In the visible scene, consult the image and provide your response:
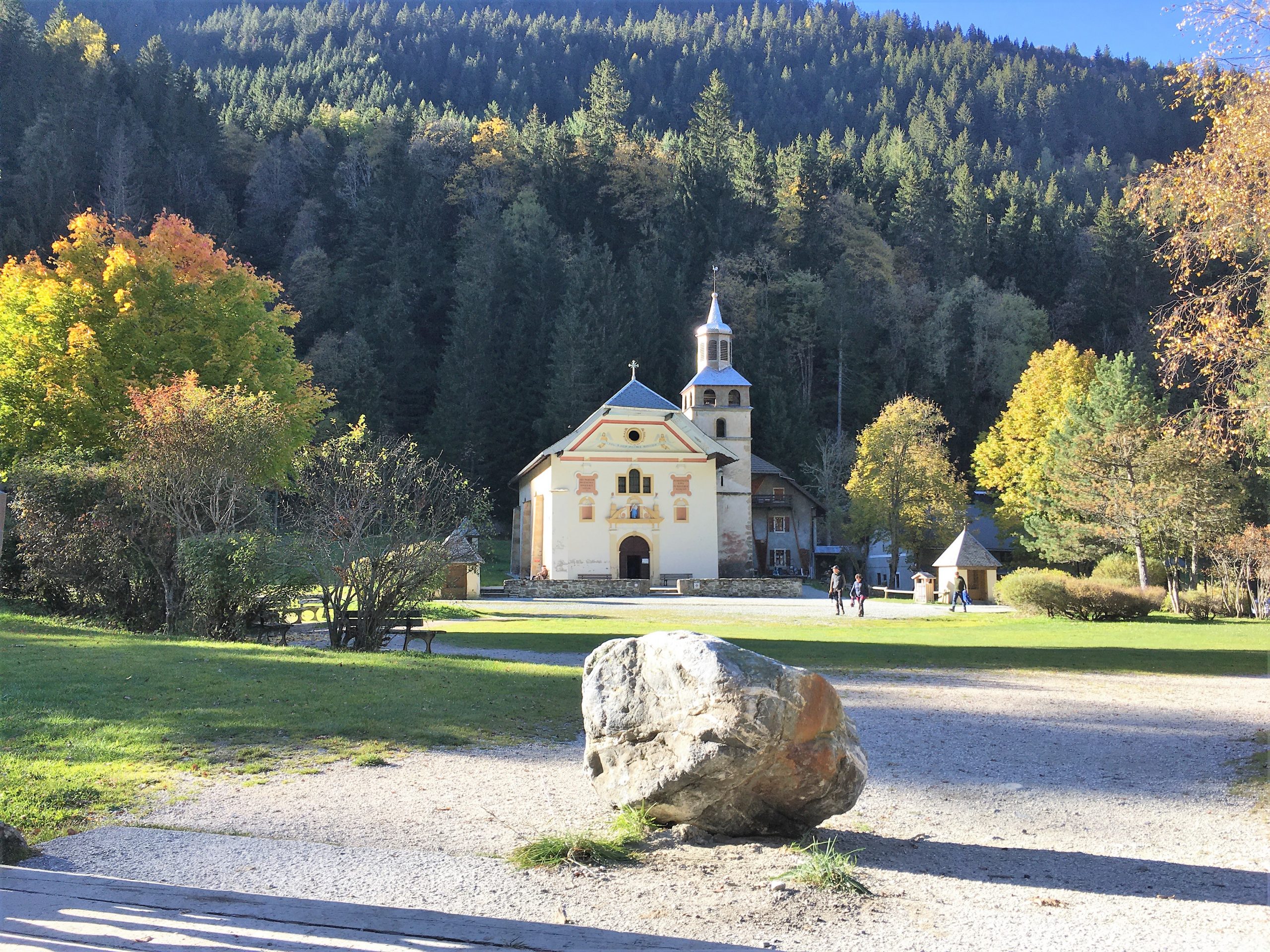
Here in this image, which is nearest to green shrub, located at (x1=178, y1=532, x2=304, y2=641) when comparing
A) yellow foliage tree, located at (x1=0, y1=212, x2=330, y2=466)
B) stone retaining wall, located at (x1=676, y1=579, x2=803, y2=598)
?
yellow foliage tree, located at (x1=0, y1=212, x2=330, y2=466)

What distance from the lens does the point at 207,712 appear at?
9844mm

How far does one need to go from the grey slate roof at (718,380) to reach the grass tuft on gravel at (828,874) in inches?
1970

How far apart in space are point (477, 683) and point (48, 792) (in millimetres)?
6475

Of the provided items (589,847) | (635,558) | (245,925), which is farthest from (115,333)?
(635,558)

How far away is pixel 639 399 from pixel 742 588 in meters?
12.7

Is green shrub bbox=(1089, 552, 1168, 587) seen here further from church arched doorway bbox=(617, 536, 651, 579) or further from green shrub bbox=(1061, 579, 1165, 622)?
church arched doorway bbox=(617, 536, 651, 579)

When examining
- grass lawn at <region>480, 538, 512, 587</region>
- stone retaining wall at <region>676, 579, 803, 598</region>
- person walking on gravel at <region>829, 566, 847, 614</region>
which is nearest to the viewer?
person walking on gravel at <region>829, 566, 847, 614</region>

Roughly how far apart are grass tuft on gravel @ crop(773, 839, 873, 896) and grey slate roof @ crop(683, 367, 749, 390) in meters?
50.0

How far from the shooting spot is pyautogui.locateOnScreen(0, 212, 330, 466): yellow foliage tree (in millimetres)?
25656

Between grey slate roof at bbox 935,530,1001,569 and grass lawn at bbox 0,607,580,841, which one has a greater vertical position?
grey slate roof at bbox 935,530,1001,569

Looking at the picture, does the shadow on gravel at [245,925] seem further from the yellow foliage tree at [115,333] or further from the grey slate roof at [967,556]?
the grey slate roof at [967,556]

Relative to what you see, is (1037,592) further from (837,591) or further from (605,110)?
(605,110)

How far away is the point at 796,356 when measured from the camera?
71.7 metres

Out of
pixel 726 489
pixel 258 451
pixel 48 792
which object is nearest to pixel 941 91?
pixel 726 489
